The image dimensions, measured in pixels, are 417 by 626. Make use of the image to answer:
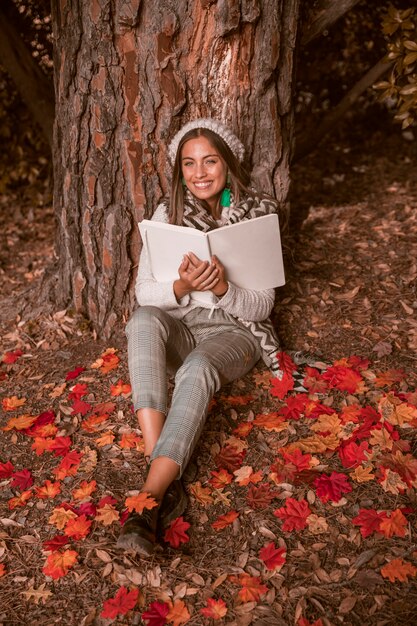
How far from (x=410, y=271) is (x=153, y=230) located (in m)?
1.94

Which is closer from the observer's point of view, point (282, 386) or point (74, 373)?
point (282, 386)

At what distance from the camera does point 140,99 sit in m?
3.09

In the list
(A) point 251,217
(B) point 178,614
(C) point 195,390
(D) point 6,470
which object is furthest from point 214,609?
(A) point 251,217

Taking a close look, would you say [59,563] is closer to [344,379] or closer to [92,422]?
[92,422]

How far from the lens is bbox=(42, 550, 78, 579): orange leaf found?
2.29 metres

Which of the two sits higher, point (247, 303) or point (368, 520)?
point (247, 303)

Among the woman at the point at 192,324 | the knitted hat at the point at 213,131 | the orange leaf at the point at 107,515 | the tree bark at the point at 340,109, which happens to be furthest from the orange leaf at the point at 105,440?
the tree bark at the point at 340,109

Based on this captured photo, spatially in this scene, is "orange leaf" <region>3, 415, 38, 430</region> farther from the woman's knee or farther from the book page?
the book page

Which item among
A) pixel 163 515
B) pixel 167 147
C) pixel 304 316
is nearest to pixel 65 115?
pixel 167 147

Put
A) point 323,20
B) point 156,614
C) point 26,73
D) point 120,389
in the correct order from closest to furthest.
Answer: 1. point 156,614
2. point 120,389
3. point 323,20
4. point 26,73

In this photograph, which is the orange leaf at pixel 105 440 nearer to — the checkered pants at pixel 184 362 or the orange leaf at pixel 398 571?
the checkered pants at pixel 184 362

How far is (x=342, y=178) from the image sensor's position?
567 centimetres

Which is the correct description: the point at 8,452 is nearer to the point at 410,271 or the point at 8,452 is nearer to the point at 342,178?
the point at 410,271

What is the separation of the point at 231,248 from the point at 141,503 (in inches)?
46.0
